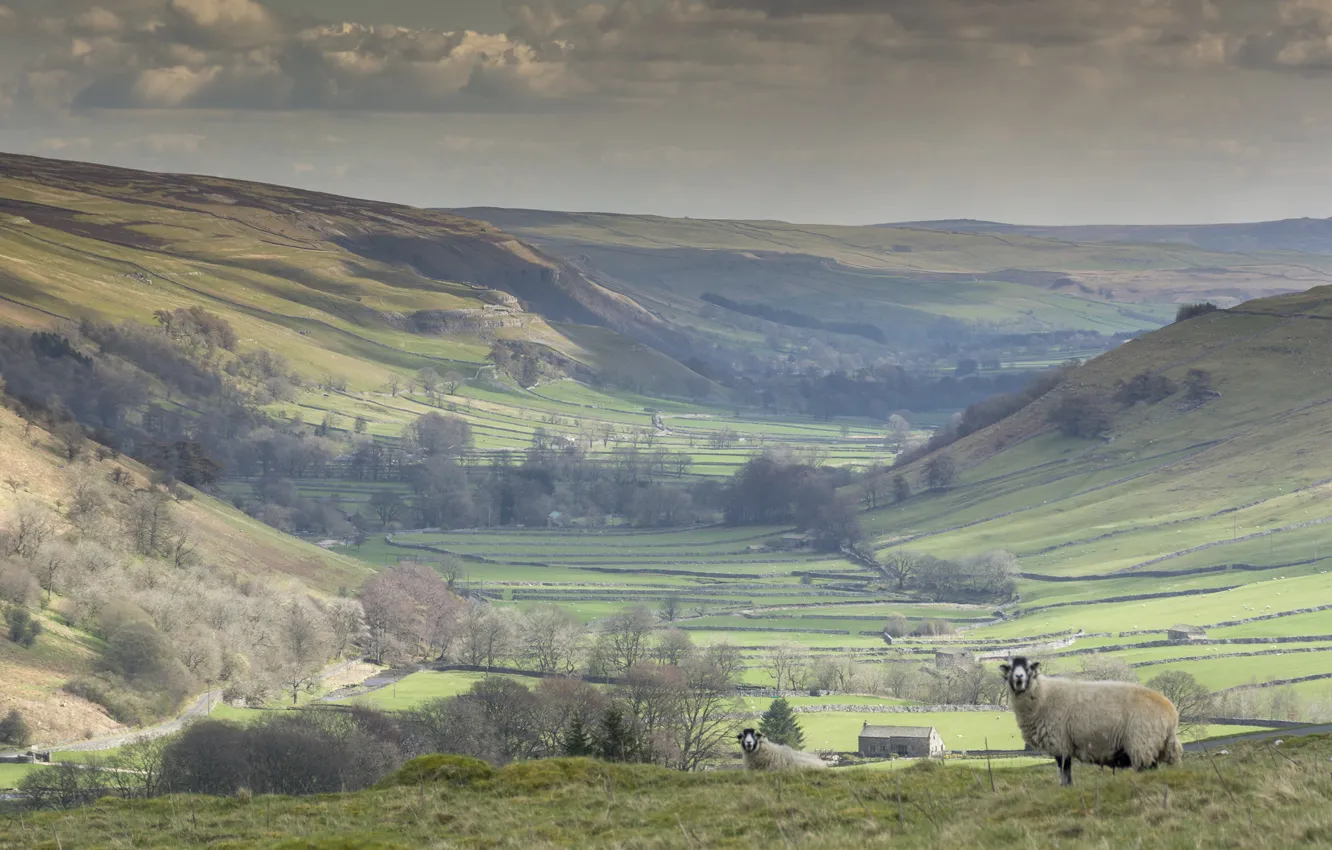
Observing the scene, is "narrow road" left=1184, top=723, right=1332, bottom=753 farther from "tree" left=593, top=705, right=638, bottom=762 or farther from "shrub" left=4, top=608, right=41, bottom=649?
"shrub" left=4, top=608, right=41, bottom=649

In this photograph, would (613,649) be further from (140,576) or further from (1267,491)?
(1267,491)

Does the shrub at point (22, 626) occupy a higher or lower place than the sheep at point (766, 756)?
lower

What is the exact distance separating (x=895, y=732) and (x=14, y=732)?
5736cm

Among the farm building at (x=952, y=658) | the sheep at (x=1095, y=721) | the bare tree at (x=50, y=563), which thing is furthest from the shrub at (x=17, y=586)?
the sheep at (x=1095, y=721)

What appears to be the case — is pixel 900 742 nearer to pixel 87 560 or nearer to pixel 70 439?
pixel 87 560

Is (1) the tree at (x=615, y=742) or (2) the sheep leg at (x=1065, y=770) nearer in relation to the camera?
(2) the sheep leg at (x=1065, y=770)

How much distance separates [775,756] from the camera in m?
36.0

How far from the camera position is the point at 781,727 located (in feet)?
298

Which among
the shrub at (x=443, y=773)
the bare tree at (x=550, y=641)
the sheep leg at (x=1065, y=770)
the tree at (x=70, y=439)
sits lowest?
the bare tree at (x=550, y=641)

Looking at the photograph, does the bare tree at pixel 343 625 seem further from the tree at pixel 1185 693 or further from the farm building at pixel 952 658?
the tree at pixel 1185 693

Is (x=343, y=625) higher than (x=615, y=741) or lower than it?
lower

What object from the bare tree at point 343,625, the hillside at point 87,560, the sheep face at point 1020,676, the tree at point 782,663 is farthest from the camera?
the bare tree at point 343,625

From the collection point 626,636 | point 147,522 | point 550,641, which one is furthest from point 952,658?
point 147,522

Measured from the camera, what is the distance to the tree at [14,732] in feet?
323
